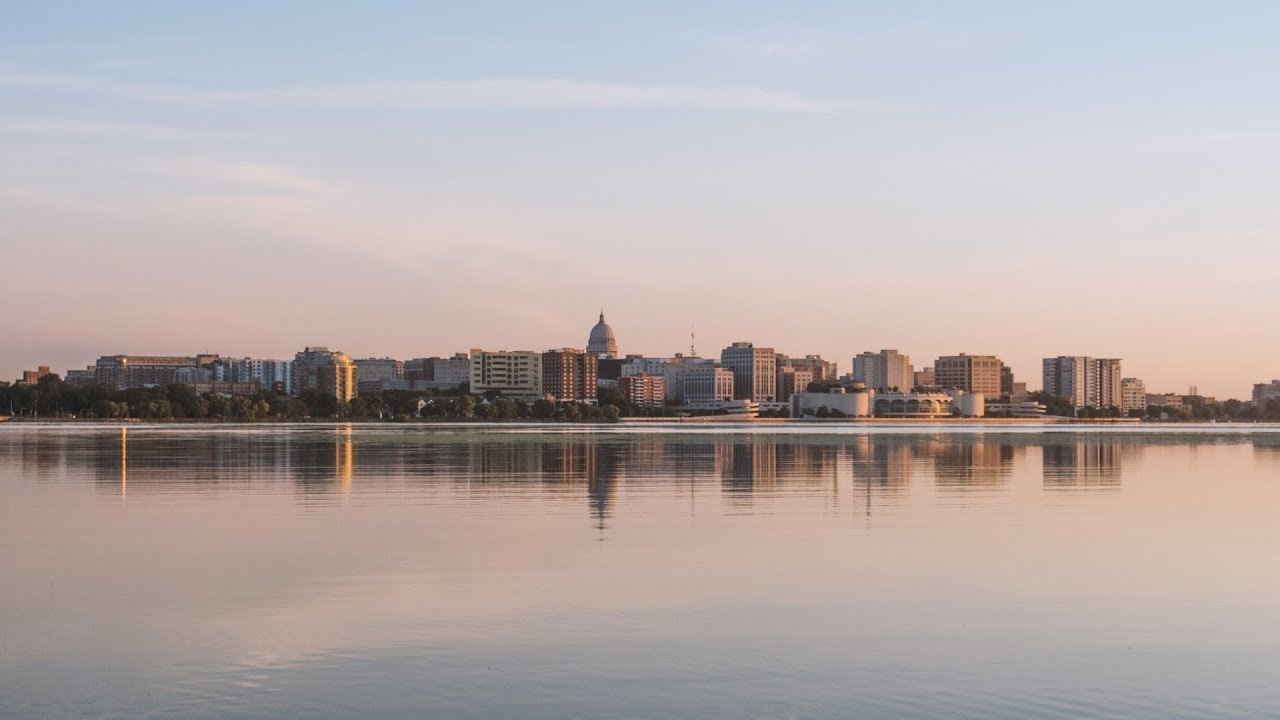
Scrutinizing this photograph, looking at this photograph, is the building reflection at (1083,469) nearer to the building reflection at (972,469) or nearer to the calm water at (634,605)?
the building reflection at (972,469)

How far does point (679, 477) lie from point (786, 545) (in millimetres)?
19578

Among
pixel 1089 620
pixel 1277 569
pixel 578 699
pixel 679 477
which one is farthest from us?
pixel 679 477

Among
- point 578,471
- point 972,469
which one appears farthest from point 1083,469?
point 578,471

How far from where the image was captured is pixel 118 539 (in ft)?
77.2

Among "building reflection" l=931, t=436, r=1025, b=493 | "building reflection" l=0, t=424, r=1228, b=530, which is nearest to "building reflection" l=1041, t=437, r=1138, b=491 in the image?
"building reflection" l=0, t=424, r=1228, b=530

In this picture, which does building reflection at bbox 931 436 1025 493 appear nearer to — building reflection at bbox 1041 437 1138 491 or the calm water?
building reflection at bbox 1041 437 1138 491

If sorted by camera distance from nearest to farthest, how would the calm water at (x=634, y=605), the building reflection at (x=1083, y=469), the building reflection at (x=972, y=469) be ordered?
the calm water at (x=634, y=605)
the building reflection at (x=972, y=469)
the building reflection at (x=1083, y=469)

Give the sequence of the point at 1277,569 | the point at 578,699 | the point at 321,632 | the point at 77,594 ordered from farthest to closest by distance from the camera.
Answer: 1. the point at 1277,569
2. the point at 77,594
3. the point at 321,632
4. the point at 578,699

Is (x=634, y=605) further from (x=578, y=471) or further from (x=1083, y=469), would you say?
(x=1083, y=469)

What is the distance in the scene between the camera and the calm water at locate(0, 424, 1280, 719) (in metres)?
12.0

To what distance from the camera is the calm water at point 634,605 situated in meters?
12.0

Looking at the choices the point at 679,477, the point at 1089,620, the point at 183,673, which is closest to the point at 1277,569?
the point at 1089,620

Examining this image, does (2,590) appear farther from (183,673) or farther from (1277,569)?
(1277,569)

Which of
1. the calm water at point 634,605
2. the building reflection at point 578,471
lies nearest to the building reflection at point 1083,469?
the building reflection at point 578,471
